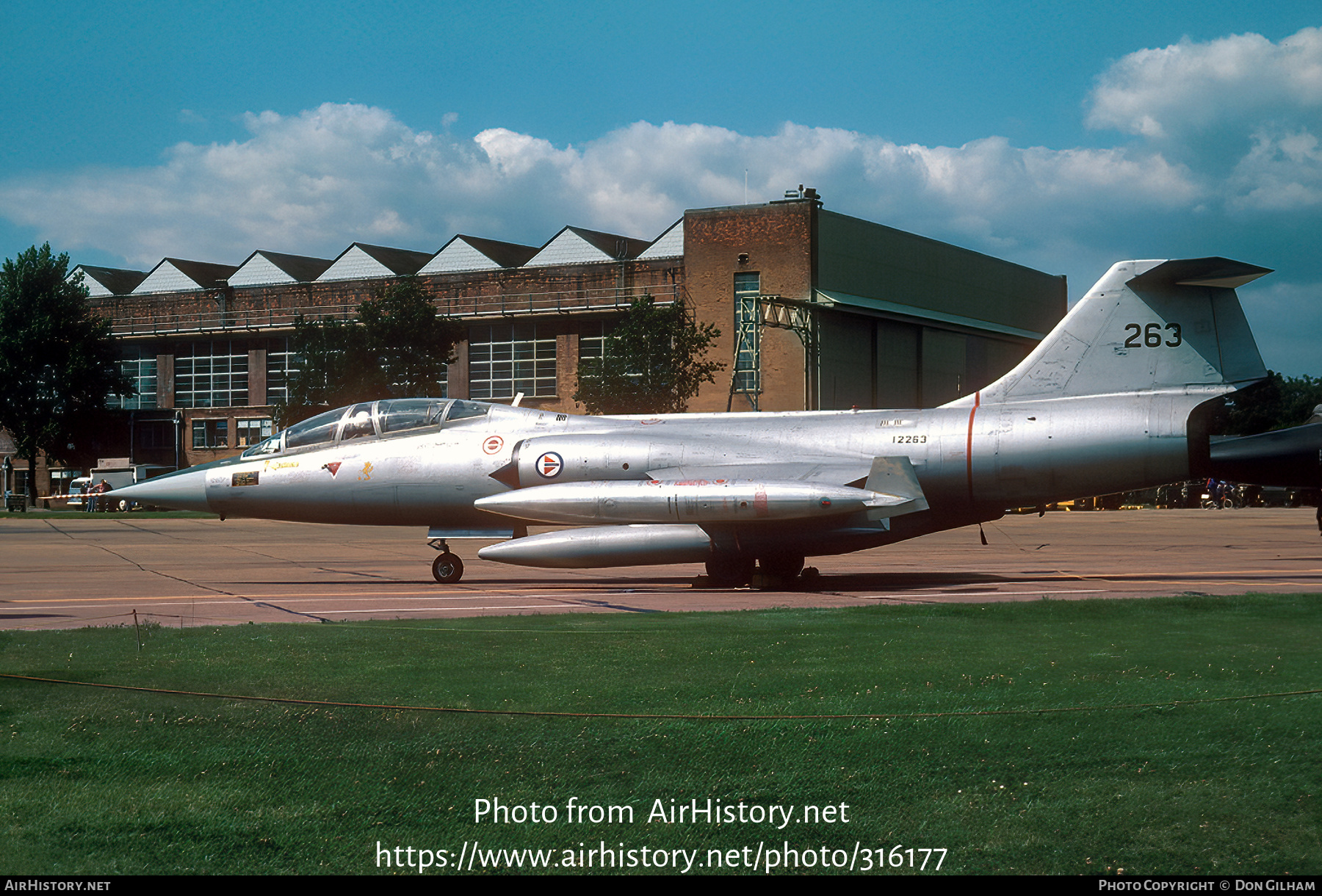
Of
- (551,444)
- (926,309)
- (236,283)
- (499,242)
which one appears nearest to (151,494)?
(551,444)

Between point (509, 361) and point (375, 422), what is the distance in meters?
58.7

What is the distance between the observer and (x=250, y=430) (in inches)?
3310

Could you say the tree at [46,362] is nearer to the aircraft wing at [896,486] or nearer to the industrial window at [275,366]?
the industrial window at [275,366]

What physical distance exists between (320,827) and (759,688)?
9.96 ft

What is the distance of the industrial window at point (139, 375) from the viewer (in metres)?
89.2

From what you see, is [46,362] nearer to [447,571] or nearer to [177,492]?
[177,492]

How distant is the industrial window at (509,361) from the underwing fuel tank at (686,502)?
58.4m

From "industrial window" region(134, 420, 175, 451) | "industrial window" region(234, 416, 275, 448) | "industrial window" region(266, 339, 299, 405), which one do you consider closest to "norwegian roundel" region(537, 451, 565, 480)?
"industrial window" region(266, 339, 299, 405)

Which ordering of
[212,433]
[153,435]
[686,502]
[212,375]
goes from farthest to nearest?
[153,435]
[212,375]
[212,433]
[686,502]

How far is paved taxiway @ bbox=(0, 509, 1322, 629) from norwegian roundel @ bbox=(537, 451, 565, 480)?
5.64 ft

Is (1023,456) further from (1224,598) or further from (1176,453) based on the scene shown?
(1224,598)

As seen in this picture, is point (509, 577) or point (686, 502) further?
point (509, 577)

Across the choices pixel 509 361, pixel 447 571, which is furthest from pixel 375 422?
pixel 509 361

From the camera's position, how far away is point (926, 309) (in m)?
74.8
